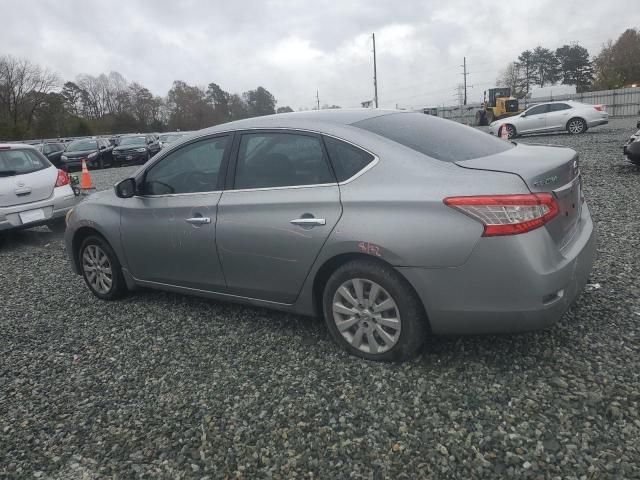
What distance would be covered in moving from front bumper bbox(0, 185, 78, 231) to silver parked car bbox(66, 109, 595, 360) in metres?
3.63

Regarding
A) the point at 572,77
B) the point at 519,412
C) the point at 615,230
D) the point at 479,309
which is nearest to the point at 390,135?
the point at 479,309

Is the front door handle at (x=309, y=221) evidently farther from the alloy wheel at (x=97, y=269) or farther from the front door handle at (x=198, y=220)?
the alloy wheel at (x=97, y=269)

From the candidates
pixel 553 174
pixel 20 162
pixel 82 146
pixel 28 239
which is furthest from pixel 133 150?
pixel 553 174

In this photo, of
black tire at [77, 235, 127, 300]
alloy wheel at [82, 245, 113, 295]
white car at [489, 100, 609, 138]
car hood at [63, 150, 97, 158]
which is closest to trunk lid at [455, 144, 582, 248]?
black tire at [77, 235, 127, 300]

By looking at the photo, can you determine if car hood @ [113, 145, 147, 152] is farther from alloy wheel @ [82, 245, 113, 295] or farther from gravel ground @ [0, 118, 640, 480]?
gravel ground @ [0, 118, 640, 480]

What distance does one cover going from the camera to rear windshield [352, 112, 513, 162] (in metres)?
3.04

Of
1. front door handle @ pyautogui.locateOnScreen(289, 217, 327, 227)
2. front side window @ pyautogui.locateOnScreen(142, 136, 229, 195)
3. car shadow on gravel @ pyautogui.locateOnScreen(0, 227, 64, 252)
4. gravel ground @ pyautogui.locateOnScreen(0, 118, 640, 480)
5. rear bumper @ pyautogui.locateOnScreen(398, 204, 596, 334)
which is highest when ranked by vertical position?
front side window @ pyautogui.locateOnScreen(142, 136, 229, 195)

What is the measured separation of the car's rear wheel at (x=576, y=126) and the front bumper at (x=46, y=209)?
1849cm

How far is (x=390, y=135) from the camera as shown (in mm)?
3131

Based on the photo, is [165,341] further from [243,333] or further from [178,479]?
[178,479]

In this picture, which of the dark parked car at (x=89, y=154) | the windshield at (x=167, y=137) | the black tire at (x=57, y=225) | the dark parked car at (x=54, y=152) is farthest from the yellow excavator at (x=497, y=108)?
the black tire at (x=57, y=225)

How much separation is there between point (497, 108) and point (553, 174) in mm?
33178

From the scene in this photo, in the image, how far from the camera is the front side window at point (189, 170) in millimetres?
3713

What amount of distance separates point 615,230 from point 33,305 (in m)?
6.11
